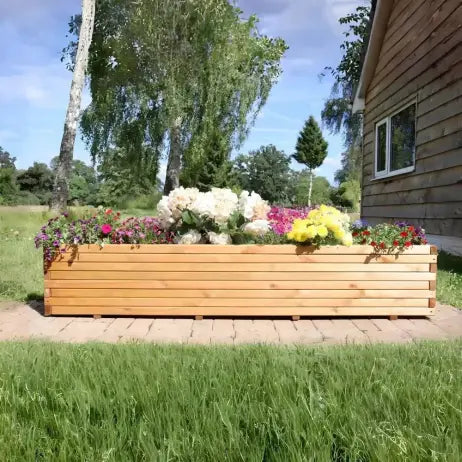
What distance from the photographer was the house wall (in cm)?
742

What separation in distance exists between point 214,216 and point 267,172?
193 ft

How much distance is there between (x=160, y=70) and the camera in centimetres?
2108

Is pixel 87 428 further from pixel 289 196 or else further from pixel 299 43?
pixel 289 196

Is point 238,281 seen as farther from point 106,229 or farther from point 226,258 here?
point 106,229

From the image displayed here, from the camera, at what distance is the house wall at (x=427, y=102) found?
24.3ft

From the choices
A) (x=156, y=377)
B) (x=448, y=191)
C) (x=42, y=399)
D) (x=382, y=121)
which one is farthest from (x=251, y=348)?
(x=382, y=121)

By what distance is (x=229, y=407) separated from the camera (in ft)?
6.41

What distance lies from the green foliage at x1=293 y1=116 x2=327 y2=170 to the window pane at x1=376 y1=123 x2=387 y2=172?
3598 cm

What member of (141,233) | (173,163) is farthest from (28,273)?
(173,163)

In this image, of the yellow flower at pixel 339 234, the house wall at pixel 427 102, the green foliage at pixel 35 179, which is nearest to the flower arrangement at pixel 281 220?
the yellow flower at pixel 339 234

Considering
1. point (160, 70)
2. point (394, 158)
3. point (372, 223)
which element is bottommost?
point (372, 223)

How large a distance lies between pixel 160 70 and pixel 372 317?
1893cm

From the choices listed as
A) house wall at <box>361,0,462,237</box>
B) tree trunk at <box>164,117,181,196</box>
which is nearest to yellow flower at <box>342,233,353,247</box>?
house wall at <box>361,0,462,237</box>

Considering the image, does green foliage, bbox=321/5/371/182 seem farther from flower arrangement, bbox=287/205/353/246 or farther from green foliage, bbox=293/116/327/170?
flower arrangement, bbox=287/205/353/246
